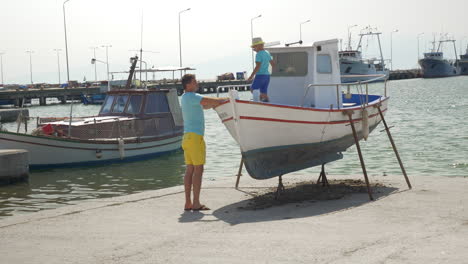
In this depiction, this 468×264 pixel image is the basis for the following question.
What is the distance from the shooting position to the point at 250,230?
25.0 ft

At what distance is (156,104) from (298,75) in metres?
12.4

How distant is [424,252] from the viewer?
6164mm

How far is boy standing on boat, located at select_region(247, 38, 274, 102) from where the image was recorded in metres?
10.7

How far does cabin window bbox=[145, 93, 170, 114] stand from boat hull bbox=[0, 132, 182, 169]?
1372 mm

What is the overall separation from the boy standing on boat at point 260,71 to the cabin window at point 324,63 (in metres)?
1.75

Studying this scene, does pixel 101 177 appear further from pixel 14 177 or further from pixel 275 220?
pixel 275 220

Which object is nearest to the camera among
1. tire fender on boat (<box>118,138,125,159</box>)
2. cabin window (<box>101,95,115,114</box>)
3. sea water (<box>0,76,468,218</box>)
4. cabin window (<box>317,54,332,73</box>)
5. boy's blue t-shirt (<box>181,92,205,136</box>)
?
boy's blue t-shirt (<box>181,92,205,136</box>)

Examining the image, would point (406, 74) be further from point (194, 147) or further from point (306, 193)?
point (194, 147)

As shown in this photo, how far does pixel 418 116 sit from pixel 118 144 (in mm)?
29910

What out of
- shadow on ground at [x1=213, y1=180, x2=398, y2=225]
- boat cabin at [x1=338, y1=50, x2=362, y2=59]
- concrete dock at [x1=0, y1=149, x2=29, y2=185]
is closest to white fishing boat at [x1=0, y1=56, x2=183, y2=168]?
concrete dock at [x1=0, y1=149, x2=29, y2=185]

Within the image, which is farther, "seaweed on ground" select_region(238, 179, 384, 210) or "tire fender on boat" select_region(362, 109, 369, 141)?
"tire fender on boat" select_region(362, 109, 369, 141)

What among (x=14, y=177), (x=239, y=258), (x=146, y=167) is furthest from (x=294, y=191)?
(x=146, y=167)

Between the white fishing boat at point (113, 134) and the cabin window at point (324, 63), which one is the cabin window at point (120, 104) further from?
the cabin window at point (324, 63)

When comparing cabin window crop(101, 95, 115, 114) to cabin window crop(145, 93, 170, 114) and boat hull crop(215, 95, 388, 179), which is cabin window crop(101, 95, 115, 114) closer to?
cabin window crop(145, 93, 170, 114)
